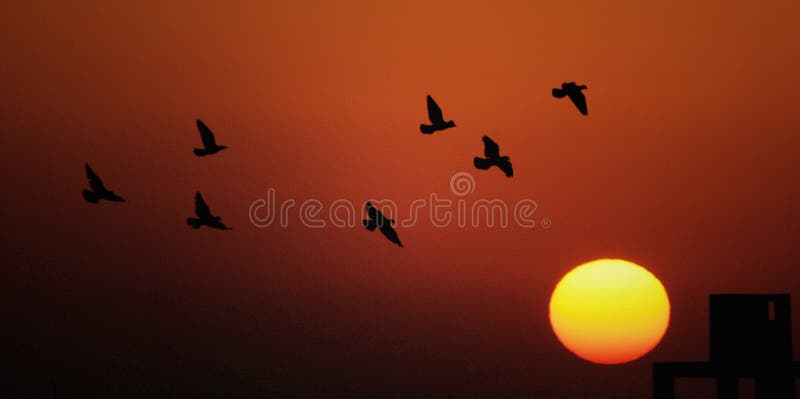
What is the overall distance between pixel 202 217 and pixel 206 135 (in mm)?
312

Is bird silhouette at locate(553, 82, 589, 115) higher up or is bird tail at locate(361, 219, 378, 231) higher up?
bird silhouette at locate(553, 82, 589, 115)

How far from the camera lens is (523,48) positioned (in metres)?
3.06

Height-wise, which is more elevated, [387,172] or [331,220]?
[387,172]

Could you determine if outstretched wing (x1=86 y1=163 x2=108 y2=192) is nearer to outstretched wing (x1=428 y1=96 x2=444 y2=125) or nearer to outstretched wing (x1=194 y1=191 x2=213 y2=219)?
outstretched wing (x1=194 y1=191 x2=213 y2=219)

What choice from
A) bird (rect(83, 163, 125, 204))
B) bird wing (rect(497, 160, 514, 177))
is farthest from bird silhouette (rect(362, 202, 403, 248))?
bird (rect(83, 163, 125, 204))

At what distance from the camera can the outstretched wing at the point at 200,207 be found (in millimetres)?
3096

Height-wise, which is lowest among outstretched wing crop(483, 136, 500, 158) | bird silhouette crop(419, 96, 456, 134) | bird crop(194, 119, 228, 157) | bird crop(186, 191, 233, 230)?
bird crop(186, 191, 233, 230)

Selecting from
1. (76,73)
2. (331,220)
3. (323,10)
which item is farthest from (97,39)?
(331,220)

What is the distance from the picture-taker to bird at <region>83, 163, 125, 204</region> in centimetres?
308

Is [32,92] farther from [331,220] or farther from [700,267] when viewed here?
[700,267]

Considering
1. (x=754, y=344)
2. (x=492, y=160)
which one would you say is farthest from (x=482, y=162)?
(x=754, y=344)

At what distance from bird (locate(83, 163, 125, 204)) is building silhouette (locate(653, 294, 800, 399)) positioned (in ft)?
7.02

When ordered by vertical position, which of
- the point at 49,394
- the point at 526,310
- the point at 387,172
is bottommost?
the point at 49,394

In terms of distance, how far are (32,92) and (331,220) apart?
123 cm
